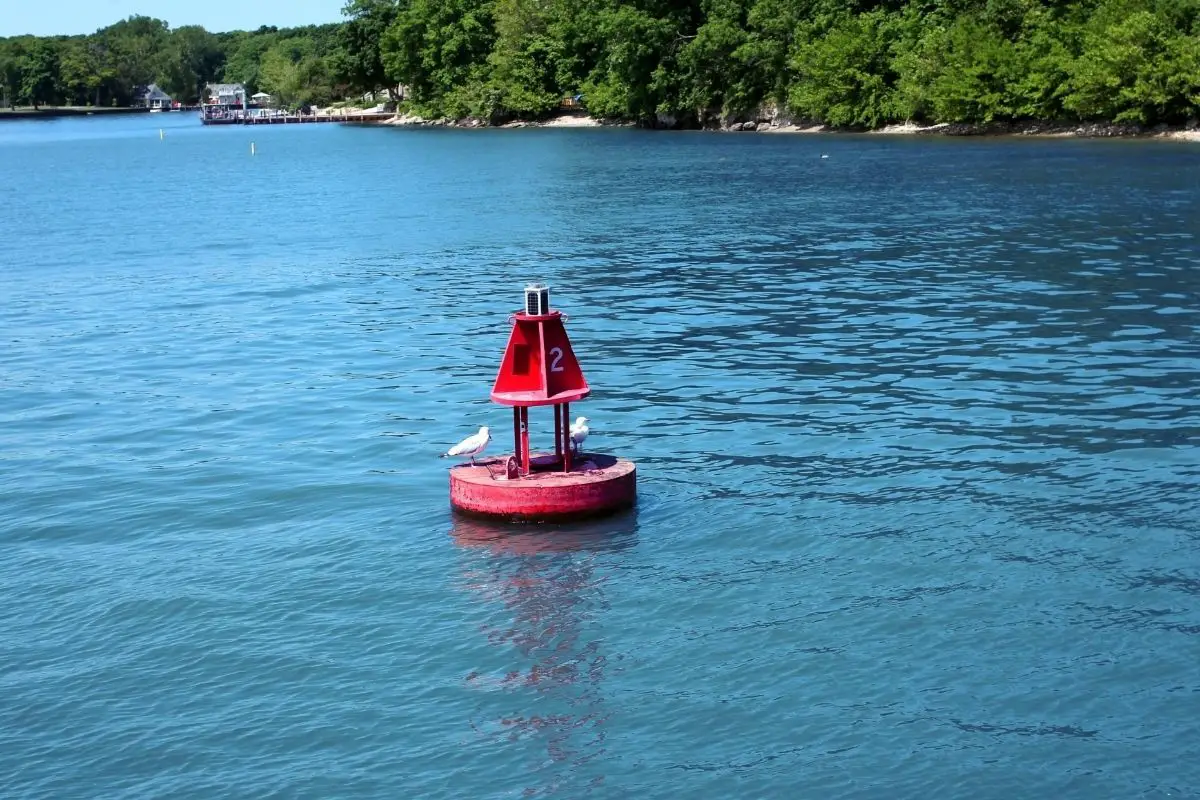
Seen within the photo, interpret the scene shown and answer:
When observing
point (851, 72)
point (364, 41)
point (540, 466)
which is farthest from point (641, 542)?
point (364, 41)

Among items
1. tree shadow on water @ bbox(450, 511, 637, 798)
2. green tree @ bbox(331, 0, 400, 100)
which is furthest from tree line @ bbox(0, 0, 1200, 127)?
tree shadow on water @ bbox(450, 511, 637, 798)

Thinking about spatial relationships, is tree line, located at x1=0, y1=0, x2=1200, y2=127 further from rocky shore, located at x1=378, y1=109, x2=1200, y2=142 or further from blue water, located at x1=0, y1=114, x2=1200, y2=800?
blue water, located at x1=0, y1=114, x2=1200, y2=800

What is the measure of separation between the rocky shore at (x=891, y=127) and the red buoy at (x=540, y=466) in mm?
73510

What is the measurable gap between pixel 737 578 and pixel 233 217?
165 ft

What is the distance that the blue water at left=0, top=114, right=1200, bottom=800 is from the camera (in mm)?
13047

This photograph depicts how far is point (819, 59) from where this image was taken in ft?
356

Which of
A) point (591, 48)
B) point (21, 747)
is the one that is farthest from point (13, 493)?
point (591, 48)

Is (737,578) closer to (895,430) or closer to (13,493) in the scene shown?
(895,430)

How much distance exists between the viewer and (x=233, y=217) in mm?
63500

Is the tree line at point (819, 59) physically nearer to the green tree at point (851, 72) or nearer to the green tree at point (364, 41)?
the green tree at point (851, 72)

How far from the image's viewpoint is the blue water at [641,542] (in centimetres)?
1305

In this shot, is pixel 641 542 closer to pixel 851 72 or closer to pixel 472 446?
pixel 472 446

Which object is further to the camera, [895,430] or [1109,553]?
[895,430]

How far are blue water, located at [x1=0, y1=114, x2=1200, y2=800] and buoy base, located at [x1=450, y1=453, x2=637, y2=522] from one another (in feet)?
0.96
